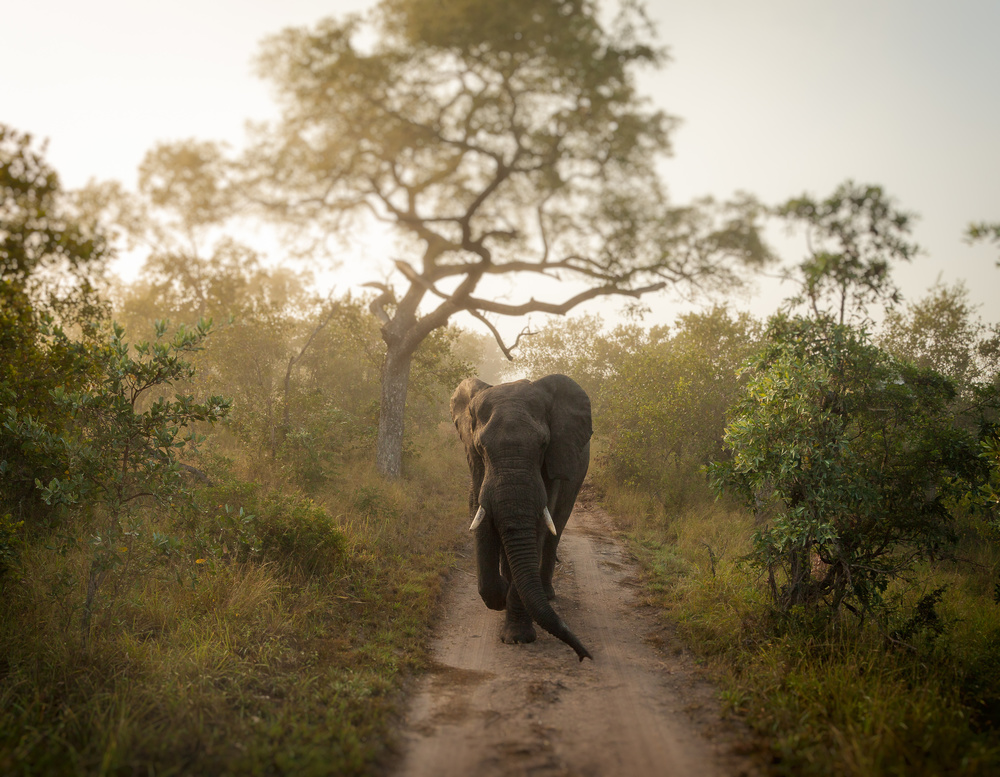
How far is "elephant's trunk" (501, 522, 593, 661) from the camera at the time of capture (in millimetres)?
6172

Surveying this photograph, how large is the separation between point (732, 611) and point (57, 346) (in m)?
8.58

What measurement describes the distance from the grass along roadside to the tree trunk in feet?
25.6

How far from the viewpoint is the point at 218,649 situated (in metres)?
5.48

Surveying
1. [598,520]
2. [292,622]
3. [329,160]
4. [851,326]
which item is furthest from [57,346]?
[598,520]

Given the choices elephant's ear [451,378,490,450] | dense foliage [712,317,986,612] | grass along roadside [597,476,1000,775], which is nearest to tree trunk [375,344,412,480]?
elephant's ear [451,378,490,450]

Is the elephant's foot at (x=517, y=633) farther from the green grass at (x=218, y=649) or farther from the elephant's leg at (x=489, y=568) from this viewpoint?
the green grass at (x=218, y=649)

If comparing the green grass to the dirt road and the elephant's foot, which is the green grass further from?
the elephant's foot

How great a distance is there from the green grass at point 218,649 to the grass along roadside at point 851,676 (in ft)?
10.9

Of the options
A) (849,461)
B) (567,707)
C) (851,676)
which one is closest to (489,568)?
(567,707)

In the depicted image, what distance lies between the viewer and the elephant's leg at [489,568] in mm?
7238

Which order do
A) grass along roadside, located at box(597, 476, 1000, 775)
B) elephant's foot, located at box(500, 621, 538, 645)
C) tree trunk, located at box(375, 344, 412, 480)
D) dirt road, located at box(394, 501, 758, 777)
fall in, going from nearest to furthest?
1. grass along roadside, located at box(597, 476, 1000, 775)
2. dirt road, located at box(394, 501, 758, 777)
3. elephant's foot, located at box(500, 621, 538, 645)
4. tree trunk, located at box(375, 344, 412, 480)

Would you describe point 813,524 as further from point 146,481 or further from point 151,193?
point 151,193

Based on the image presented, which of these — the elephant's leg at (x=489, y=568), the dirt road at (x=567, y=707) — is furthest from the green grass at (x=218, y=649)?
the elephant's leg at (x=489, y=568)

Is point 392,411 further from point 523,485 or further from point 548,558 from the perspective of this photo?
point 523,485
